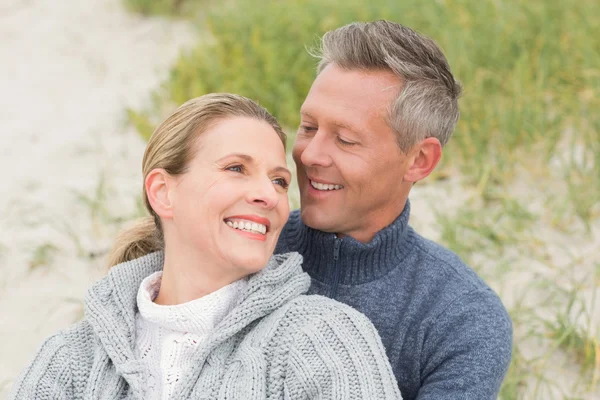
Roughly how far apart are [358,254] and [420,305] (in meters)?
0.23

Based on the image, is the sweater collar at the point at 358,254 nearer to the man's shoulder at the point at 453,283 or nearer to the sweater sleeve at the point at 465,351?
the man's shoulder at the point at 453,283

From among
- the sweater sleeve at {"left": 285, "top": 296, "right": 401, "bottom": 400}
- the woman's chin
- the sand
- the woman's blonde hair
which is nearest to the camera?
the sweater sleeve at {"left": 285, "top": 296, "right": 401, "bottom": 400}

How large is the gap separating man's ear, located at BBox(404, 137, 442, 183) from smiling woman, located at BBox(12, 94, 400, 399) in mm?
484

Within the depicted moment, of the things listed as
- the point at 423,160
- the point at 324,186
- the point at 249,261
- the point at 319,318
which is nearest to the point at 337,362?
the point at 319,318

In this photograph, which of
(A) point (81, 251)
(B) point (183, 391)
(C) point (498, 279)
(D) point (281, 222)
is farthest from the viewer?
(A) point (81, 251)

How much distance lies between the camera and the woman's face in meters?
2.03

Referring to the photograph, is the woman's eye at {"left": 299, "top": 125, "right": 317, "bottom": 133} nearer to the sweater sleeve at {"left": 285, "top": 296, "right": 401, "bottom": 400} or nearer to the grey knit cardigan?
the grey knit cardigan

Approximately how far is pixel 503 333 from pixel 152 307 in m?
0.97

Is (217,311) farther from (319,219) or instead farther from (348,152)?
(348,152)

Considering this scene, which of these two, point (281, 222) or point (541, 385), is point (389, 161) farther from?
point (541, 385)

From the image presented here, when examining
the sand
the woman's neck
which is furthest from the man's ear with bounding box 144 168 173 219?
the sand

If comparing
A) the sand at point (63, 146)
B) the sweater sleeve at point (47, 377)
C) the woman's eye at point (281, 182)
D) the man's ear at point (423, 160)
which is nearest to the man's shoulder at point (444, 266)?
the man's ear at point (423, 160)

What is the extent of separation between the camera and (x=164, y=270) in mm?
2244

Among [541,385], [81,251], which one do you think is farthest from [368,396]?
[81,251]
